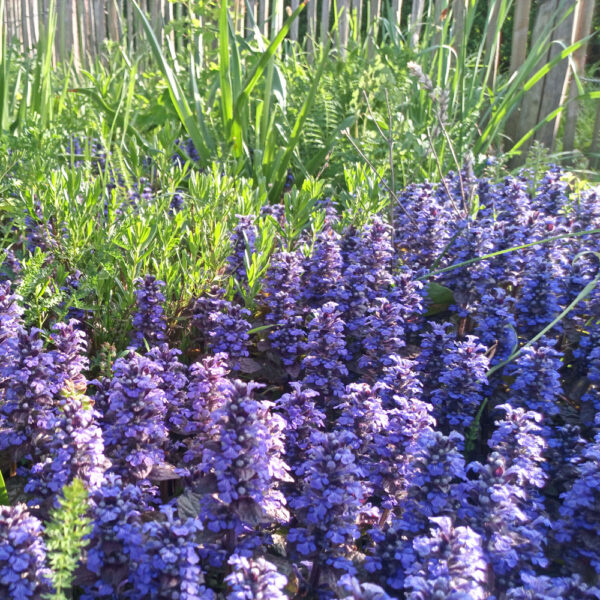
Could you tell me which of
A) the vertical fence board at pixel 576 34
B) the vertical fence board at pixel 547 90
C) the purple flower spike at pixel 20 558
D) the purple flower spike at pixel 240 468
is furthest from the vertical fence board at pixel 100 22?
the purple flower spike at pixel 20 558

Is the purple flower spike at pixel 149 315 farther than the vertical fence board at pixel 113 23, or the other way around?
the vertical fence board at pixel 113 23

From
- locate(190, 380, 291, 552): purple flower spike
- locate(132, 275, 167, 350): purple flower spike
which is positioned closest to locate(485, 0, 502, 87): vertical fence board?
locate(132, 275, 167, 350): purple flower spike

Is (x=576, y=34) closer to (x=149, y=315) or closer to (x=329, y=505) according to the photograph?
(x=149, y=315)

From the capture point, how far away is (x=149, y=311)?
2.63 metres

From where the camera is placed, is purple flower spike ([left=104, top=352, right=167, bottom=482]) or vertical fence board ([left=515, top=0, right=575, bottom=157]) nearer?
purple flower spike ([left=104, top=352, right=167, bottom=482])

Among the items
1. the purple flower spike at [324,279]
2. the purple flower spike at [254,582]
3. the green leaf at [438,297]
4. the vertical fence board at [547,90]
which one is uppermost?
the vertical fence board at [547,90]

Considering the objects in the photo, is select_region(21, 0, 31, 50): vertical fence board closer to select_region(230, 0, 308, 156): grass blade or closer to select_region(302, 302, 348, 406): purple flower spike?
select_region(230, 0, 308, 156): grass blade

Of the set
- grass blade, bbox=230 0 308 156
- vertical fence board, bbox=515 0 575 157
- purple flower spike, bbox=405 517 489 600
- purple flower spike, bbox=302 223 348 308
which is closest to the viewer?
purple flower spike, bbox=405 517 489 600

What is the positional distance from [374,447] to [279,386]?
2.70 feet

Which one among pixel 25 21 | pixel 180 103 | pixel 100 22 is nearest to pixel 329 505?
pixel 180 103

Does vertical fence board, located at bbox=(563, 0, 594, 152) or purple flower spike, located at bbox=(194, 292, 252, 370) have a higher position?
vertical fence board, located at bbox=(563, 0, 594, 152)

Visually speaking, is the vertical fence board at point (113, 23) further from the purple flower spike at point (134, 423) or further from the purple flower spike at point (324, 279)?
the purple flower spike at point (134, 423)

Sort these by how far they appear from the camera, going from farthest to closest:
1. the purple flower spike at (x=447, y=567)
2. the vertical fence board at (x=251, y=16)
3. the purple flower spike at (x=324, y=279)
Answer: the vertical fence board at (x=251, y=16) → the purple flower spike at (x=324, y=279) → the purple flower spike at (x=447, y=567)

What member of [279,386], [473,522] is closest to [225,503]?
[473,522]
